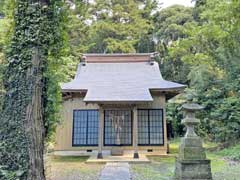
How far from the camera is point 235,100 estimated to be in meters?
14.0

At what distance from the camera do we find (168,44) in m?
25.8

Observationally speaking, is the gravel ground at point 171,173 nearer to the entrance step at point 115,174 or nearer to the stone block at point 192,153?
the entrance step at point 115,174

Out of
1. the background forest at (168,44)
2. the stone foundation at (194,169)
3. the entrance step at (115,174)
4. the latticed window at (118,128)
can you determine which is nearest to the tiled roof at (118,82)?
the background forest at (168,44)

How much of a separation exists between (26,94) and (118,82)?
31.3 ft

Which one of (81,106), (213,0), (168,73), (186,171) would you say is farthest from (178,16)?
(186,171)

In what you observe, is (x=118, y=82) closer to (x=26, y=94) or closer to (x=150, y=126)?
(x=150, y=126)

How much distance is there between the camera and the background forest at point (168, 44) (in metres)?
5.16

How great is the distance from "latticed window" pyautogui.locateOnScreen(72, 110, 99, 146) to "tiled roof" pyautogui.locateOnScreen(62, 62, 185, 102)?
1.42 meters

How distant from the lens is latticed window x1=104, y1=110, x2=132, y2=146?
13.8m

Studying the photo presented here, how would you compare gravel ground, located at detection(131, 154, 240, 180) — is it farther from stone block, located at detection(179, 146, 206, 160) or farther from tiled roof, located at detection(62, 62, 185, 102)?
tiled roof, located at detection(62, 62, 185, 102)

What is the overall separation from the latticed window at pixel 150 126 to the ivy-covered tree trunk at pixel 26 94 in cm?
948

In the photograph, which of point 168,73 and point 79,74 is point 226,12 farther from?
point 168,73

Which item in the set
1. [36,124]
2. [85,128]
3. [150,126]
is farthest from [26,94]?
[150,126]

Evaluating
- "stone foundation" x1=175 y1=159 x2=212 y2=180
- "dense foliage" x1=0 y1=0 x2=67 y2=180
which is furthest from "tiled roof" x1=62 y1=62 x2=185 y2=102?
"dense foliage" x1=0 y1=0 x2=67 y2=180
